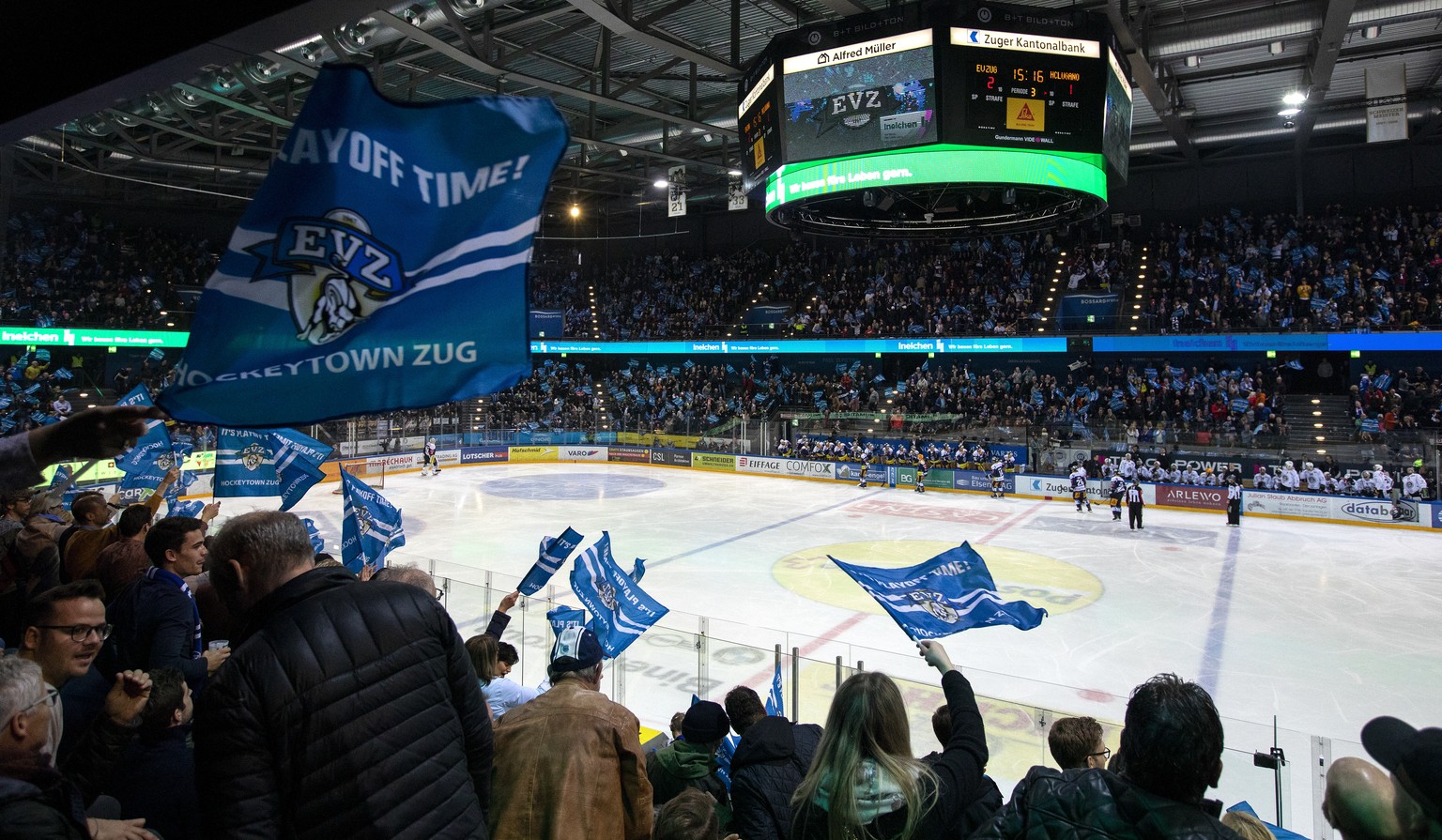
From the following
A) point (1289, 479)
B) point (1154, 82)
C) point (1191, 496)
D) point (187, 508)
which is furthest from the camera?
point (1191, 496)

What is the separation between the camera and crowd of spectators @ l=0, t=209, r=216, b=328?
2852 mm

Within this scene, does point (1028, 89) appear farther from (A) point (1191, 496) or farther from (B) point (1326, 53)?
(A) point (1191, 496)

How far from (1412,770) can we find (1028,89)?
12.4 meters

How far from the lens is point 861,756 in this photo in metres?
2.79

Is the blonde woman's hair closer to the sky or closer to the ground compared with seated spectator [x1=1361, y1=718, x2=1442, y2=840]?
closer to the ground

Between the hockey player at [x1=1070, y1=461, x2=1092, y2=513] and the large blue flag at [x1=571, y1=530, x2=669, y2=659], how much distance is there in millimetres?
21781

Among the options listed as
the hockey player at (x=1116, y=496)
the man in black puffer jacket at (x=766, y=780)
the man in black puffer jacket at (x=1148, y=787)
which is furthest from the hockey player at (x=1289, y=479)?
the man in black puffer jacket at (x=1148, y=787)

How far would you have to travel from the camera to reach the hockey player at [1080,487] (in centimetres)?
2612

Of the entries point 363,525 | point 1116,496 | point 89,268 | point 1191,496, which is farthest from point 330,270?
point 1191,496

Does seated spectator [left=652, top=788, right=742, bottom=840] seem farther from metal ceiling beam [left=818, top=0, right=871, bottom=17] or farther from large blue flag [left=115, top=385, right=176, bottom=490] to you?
metal ceiling beam [left=818, top=0, right=871, bottom=17]

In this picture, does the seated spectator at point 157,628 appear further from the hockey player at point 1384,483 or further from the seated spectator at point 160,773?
the hockey player at point 1384,483

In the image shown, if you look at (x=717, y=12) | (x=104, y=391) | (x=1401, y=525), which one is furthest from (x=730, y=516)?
(x=1401, y=525)

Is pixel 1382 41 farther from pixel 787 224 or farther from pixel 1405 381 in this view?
pixel 787 224

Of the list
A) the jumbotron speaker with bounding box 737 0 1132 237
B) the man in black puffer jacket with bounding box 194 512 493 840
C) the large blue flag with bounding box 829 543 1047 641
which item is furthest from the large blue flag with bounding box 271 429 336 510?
the man in black puffer jacket with bounding box 194 512 493 840
